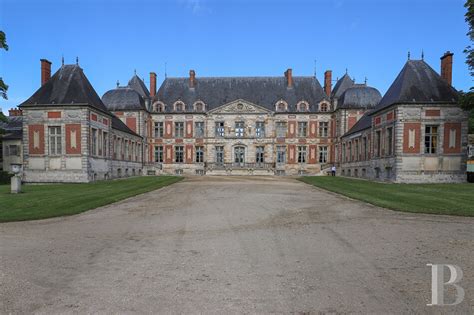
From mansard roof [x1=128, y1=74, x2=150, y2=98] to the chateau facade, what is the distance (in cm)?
19

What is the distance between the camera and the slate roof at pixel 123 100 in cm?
4069

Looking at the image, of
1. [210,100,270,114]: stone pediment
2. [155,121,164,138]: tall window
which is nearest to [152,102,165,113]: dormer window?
[155,121,164,138]: tall window

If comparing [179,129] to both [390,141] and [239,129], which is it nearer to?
[239,129]

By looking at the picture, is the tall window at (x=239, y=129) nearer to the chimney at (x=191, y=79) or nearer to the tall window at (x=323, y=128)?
the chimney at (x=191, y=79)

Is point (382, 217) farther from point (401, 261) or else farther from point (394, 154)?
point (394, 154)

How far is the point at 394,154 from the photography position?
23281mm

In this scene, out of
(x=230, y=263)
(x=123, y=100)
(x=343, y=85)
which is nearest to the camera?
(x=230, y=263)

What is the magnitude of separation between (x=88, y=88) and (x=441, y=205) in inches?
1019

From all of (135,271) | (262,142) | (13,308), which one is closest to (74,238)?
(135,271)

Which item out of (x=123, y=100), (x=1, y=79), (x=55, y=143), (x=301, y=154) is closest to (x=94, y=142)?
(x=55, y=143)

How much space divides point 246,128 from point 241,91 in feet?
19.2

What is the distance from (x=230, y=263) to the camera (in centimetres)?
480

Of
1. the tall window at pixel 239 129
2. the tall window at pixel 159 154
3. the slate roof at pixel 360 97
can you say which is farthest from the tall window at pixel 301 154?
the tall window at pixel 159 154

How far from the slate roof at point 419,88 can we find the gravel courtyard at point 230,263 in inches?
682
